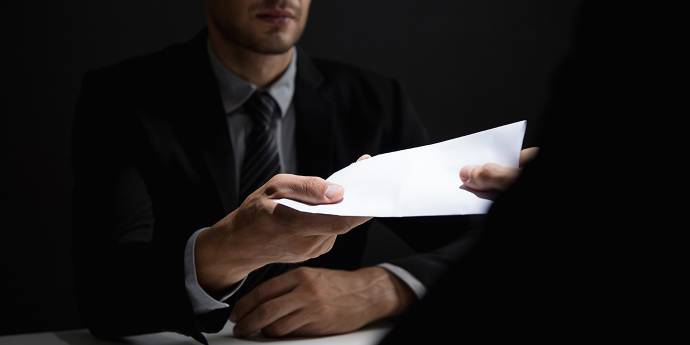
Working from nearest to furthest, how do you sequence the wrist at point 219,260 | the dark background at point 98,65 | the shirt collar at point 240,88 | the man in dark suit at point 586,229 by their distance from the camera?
the man in dark suit at point 586,229 → the wrist at point 219,260 → the shirt collar at point 240,88 → the dark background at point 98,65

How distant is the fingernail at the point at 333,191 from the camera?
0.72 metres

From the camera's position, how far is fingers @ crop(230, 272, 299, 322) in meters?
1.14

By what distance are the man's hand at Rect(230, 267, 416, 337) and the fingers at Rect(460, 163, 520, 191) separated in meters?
0.52

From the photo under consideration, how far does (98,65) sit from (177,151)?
0.80 meters

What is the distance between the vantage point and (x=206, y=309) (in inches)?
42.4

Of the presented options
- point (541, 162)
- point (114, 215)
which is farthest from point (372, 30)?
point (541, 162)

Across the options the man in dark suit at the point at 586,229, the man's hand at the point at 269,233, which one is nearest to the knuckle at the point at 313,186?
the man's hand at the point at 269,233

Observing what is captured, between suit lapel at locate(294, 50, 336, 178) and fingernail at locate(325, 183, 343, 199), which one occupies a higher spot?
fingernail at locate(325, 183, 343, 199)

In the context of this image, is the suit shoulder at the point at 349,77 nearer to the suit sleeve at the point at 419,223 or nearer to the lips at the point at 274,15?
the suit sleeve at the point at 419,223

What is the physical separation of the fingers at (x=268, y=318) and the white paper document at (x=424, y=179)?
0.41 m

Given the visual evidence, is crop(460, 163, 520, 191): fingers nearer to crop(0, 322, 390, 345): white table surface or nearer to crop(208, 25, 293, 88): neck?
crop(0, 322, 390, 345): white table surface

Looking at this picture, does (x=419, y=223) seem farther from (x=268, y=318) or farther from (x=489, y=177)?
(x=489, y=177)

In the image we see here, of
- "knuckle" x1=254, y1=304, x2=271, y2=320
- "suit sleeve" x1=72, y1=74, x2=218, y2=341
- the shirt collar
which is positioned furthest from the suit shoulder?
"knuckle" x1=254, y1=304, x2=271, y2=320

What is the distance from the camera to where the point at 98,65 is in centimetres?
223
